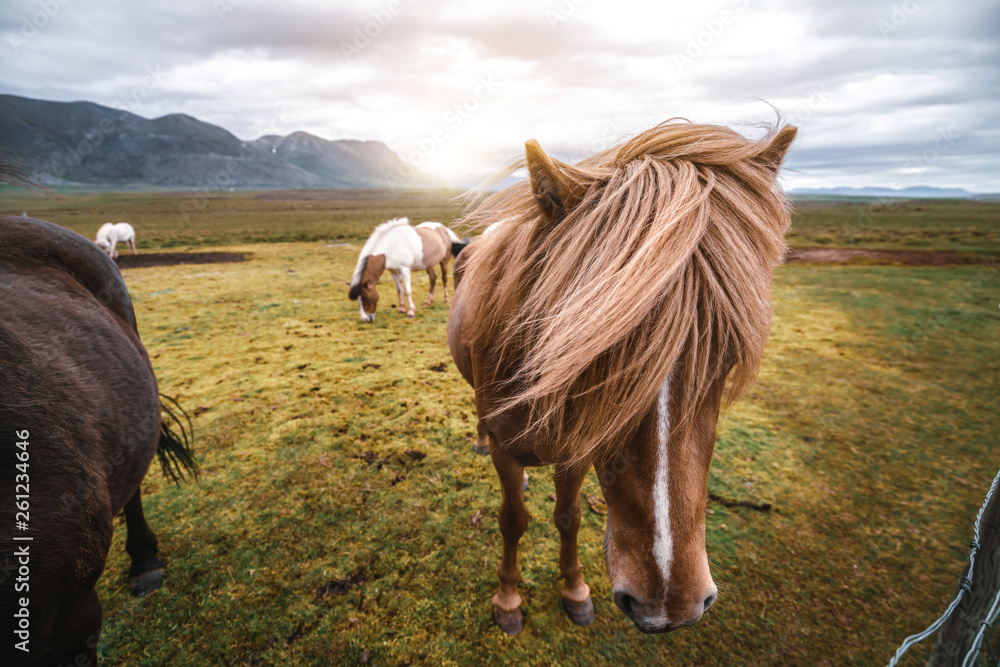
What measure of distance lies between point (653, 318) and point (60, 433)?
231 cm

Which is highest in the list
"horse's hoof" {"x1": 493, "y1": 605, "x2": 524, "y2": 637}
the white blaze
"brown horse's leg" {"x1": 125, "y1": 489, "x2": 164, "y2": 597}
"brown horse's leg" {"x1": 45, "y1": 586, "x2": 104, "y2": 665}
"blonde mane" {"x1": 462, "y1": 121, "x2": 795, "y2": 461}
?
"blonde mane" {"x1": 462, "y1": 121, "x2": 795, "y2": 461}

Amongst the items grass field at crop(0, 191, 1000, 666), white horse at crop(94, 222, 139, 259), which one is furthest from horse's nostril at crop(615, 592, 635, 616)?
white horse at crop(94, 222, 139, 259)

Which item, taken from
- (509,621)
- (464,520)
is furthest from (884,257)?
(509,621)

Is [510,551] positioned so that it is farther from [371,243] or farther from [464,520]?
[371,243]

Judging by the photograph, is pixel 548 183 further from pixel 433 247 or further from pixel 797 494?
pixel 433 247

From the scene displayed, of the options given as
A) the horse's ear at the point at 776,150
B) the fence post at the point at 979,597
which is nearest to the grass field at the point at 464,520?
the fence post at the point at 979,597

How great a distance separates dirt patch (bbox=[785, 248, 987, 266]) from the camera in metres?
17.3

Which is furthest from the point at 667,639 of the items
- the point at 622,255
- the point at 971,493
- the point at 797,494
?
the point at 971,493

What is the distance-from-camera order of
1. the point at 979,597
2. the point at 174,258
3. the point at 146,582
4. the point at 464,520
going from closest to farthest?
A: the point at 979,597 < the point at 146,582 < the point at 464,520 < the point at 174,258

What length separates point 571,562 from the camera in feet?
8.93

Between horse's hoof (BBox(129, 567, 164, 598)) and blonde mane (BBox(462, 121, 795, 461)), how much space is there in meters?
3.47

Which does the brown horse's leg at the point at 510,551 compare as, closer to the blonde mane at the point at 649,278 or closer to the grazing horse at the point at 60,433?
the blonde mane at the point at 649,278

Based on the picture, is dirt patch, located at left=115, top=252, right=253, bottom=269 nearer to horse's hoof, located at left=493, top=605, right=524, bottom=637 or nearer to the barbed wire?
horse's hoof, located at left=493, top=605, right=524, bottom=637

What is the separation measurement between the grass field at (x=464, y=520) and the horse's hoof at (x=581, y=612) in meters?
0.06
